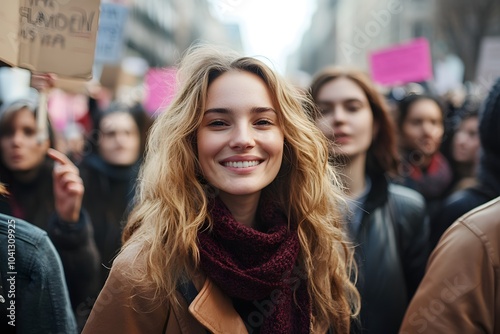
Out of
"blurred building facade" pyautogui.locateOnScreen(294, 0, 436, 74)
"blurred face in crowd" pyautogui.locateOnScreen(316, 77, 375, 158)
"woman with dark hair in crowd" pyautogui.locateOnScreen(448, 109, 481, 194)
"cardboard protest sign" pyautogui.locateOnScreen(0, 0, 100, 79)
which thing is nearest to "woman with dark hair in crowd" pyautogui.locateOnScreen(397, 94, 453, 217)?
"woman with dark hair in crowd" pyautogui.locateOnScreen(448, 109, 481, 194)

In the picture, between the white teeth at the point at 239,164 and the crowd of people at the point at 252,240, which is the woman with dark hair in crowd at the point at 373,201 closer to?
the crowd of people at the point at 252,240

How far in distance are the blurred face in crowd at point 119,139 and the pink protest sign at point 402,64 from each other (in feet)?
9.39

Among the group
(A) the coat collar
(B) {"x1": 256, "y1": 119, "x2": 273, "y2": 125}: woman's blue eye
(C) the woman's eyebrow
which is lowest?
(A) the coat collar

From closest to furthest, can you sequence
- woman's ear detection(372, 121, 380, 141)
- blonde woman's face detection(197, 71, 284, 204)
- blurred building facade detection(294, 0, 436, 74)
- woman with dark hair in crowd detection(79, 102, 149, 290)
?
1. blonde woman's face detection(197, 71, 284, 204)
2. woman's ear detection(372, 121, 380, 141)
3. woman with dark hair in crowd detection(79, 102, 149, 290)
4. blurred building facade detection(294, 0, 436, 74)

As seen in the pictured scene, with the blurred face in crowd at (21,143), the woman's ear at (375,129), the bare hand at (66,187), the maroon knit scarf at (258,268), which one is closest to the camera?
the maroon knit scarf at (258,268)

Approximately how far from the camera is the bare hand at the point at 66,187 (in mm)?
2922

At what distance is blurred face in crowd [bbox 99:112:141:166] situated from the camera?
17.1 ft

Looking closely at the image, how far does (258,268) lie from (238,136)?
0.52 m

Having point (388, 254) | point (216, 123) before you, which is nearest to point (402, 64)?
point (388, 254)

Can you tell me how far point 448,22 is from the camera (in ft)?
86.2

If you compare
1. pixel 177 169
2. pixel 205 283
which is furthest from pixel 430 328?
pixel 177 169

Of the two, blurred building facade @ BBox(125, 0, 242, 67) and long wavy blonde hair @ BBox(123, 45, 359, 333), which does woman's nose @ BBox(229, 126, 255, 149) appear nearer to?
long wavy blonde hair @ BBox(123, 45, 359, 333)

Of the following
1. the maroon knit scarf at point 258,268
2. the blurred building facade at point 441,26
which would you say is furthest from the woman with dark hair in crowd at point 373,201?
the blurred building facade at point 441,26

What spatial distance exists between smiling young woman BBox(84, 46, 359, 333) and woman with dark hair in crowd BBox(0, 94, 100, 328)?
0.63m
